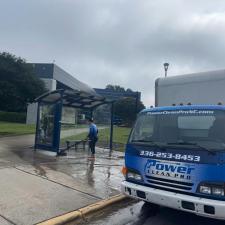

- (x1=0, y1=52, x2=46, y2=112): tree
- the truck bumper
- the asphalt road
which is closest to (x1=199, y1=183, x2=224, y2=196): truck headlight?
the truck bumper

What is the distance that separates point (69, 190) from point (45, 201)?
3.59 feet

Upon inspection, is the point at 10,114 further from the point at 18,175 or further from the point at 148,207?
the point at 148,207

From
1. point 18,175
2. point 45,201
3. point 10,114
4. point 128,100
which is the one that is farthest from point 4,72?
point 128,100

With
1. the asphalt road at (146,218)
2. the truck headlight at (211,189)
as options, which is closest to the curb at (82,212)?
the asphalt road at (146,218)

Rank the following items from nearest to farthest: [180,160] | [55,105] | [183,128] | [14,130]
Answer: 1. [180,160]
2. [183,128]
3. [55,105]
4. [14,130]

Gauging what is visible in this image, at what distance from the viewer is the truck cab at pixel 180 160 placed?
5.60 meters

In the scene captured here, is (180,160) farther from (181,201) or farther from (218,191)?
(218,191)

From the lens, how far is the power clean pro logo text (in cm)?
581

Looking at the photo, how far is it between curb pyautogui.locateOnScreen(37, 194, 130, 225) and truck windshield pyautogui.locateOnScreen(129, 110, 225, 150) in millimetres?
1532

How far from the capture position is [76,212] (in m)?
6.76

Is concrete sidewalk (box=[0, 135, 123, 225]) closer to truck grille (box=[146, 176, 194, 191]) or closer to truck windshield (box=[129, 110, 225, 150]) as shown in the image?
truck grille (box=[146, 176, 194, 191])

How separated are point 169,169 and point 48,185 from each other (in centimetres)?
364

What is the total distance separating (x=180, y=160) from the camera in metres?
5.95

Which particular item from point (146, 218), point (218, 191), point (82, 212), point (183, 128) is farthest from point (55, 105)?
point (218, 191)
